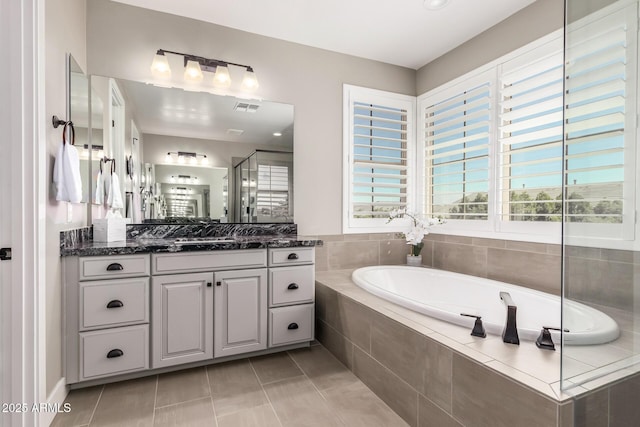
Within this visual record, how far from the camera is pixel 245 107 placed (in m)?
2.74

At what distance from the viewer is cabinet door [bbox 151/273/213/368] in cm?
196

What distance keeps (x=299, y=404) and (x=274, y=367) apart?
46 centimetres

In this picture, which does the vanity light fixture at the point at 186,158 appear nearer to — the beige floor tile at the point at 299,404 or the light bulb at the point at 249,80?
the light bulb at the point at 249,80

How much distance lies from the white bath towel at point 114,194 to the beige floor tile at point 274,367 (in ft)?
4.75

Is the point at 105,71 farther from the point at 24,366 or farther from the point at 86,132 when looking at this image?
the point at 24,366

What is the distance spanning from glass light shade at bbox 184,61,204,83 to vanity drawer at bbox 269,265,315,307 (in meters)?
1.62

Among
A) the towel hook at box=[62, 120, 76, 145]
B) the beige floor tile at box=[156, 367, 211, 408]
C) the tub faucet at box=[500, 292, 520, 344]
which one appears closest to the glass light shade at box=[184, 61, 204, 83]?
the towel hook at box=[62, 120, 76, 145]

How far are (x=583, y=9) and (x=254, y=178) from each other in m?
2.28

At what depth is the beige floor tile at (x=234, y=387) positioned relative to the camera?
176cm

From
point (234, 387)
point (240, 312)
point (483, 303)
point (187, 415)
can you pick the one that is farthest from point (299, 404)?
point (483, 303)

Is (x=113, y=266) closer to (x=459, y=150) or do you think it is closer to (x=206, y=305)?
(x=206, y=305)

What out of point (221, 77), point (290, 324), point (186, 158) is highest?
point (221, 77)

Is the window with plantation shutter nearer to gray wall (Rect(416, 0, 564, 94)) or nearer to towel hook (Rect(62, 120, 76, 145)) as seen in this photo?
gray wall (Rect(416, 0, 564, 94))

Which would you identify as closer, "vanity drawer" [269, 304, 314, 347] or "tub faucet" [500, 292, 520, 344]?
"tub faucet" [500, 292, 520, 344]
